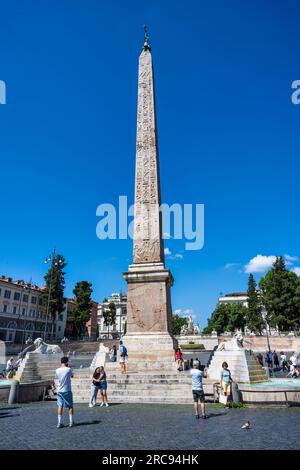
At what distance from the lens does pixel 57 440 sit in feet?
17.7

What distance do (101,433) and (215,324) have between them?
69607 mm

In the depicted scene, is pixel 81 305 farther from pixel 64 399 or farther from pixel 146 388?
pixel 64 399

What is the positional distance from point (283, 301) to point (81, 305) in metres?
31.6

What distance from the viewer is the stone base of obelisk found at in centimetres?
1166

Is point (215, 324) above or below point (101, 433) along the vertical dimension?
above

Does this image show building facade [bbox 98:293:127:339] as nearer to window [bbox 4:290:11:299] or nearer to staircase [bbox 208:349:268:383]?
window [bbox 4:290:11:299]

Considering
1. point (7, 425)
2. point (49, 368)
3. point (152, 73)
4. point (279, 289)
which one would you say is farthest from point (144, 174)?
point (279, 289)

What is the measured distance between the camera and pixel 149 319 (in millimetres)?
12375

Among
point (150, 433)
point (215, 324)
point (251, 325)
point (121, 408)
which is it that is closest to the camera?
point (150, 433)

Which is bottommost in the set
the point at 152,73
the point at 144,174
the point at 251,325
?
the point at 251,325

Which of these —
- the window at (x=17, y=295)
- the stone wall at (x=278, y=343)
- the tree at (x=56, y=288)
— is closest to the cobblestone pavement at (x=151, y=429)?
the stone wall at (x=278, y=343)

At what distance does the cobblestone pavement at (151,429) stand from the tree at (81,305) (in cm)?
4659

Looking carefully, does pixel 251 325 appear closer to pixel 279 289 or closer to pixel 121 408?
pixel 279 289

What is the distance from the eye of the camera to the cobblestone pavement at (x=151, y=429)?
509cm
